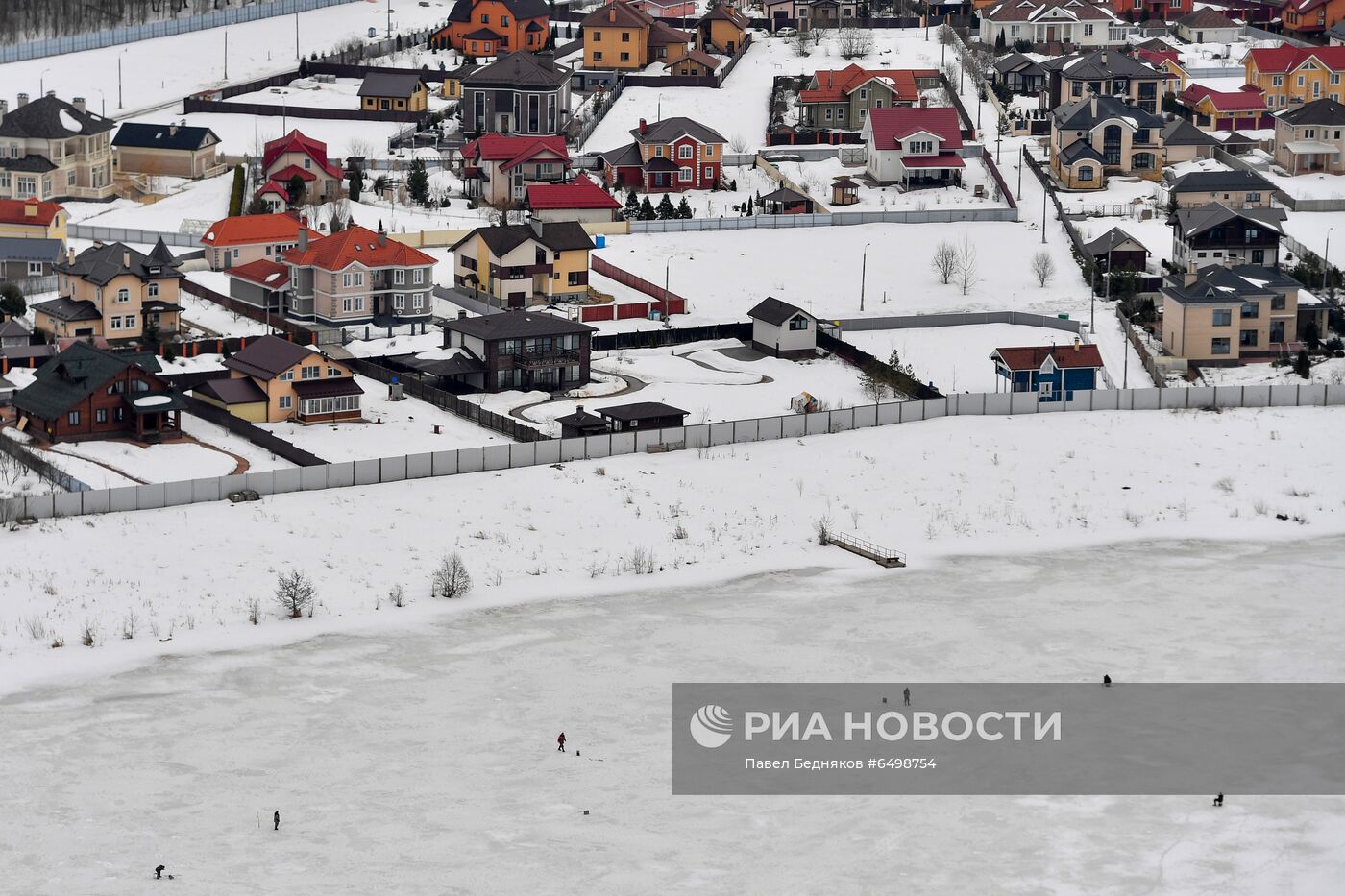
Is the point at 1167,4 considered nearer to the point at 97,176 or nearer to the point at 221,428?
the point at 97,176

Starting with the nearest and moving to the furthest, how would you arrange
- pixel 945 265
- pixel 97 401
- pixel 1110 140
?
pixel 97 401
pixel 945 265
pixel 1110 140

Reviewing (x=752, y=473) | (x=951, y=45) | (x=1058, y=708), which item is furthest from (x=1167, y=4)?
(x=1058, y=708)

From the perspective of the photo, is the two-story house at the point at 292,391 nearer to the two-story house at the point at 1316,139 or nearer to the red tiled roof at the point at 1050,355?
the red tiled roof at the point at 1050,355

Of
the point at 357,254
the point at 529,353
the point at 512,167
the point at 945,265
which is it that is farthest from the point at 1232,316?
the point at 512,167

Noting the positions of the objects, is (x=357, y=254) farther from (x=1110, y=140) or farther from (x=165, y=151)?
(x=1110, y=140)

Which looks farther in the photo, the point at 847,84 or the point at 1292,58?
the point at 1292,58

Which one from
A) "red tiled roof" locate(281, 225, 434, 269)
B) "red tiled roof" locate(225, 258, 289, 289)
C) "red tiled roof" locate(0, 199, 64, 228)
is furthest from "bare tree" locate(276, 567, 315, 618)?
"red tiled roof" locate(0, 199, 64, 228)
